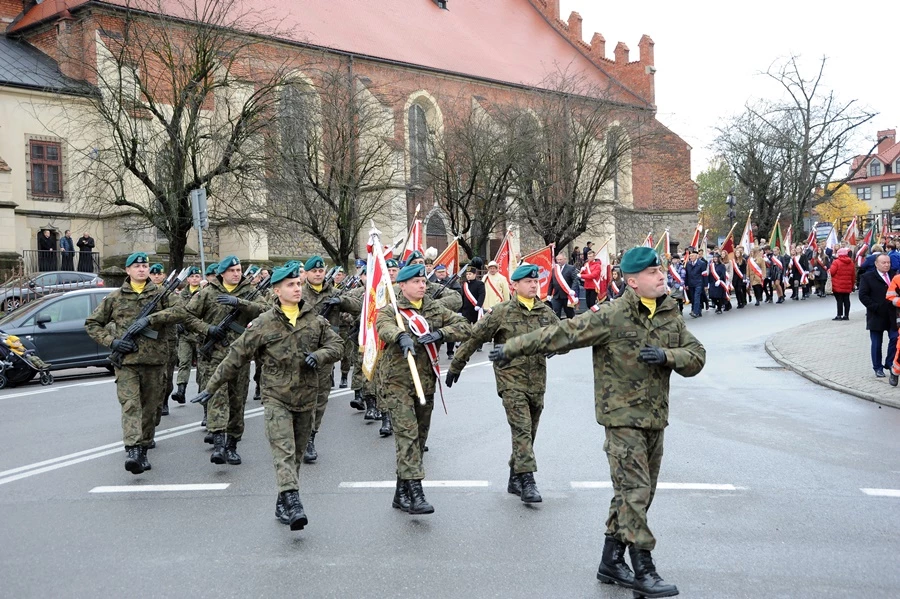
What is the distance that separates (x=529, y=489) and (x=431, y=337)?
4.48 feet

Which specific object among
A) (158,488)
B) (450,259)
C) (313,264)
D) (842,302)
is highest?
A: (450,259)

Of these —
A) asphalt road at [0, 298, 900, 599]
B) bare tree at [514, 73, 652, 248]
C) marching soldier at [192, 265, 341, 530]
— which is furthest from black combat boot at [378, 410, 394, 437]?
bare tree at [514, 73, 652, 248]

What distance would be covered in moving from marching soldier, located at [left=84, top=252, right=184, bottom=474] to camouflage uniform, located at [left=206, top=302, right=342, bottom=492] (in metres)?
1.96

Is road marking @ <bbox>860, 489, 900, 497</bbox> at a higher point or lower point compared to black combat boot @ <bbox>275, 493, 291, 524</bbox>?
lower

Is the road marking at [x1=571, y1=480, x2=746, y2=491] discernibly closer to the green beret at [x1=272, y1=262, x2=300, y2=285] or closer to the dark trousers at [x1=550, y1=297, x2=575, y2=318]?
the green beret at [x1=272, y1=262, x2=300, y2=285]

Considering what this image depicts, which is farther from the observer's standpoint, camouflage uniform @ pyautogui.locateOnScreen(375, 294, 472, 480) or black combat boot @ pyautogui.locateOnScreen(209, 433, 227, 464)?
black combat boot @ pyautogui.locateOnScreen(209, 433, 227, 464)

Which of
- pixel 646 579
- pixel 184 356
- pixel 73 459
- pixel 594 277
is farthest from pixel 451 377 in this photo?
pixel 594 277

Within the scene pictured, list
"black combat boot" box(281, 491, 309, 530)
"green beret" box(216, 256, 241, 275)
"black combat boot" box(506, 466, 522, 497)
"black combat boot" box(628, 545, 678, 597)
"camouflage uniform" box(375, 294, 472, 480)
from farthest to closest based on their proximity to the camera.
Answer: "green beret" box(216, 256, 241, 275) < "black combat boot" box(506, 466, 522, 497) < "camouflage uniform" box(375, 294, 472, 480) < "black combat boot" box(281, 491, 309, 530) < "black combat boot" box(628, 545, 678, 597)

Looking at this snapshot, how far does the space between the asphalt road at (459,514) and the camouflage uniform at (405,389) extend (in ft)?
1.48

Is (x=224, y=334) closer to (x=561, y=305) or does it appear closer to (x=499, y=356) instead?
(x=499, y=356)

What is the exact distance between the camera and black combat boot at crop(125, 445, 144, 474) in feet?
26.3

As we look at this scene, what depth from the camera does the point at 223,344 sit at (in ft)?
30.4

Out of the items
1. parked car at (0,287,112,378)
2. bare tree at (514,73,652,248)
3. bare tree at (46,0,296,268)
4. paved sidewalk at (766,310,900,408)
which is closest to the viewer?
paved sidewalk at (766,310,900,408)

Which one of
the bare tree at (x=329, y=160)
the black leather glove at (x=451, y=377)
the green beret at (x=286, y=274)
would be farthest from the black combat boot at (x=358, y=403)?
the bare tree at (x=329, y=160)
